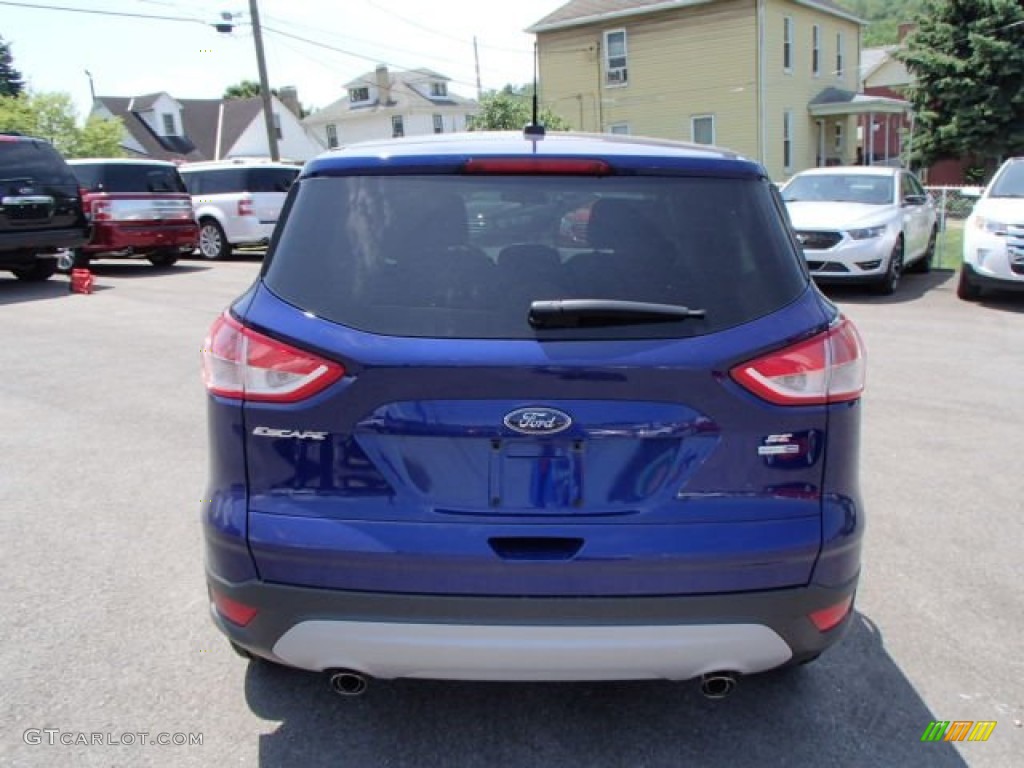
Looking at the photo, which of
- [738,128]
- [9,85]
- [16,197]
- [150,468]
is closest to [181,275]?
[16,197]

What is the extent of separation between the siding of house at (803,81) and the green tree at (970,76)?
2.98 m

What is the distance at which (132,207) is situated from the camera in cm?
1479

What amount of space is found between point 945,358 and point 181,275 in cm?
1210

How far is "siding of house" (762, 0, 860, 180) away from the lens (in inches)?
1110

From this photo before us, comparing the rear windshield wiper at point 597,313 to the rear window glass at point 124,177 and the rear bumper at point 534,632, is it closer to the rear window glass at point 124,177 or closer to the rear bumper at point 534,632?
the rear bumper at point 534,632

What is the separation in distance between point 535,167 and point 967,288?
418 inches

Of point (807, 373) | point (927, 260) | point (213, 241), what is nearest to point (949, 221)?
point (927, 260)

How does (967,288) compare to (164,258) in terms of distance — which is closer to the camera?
(967,288)

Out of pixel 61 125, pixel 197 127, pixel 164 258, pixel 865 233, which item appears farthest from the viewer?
pixel 197 127

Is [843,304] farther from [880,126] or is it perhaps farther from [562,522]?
[880,126]

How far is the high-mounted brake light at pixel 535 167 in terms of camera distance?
245 cm

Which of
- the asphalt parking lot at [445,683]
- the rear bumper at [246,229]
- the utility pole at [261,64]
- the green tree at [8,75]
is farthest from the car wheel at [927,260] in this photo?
the green tree at [8,75]

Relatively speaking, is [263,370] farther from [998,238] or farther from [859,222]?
[859,222]

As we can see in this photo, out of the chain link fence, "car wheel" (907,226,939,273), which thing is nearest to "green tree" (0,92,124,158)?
the chain link fence
